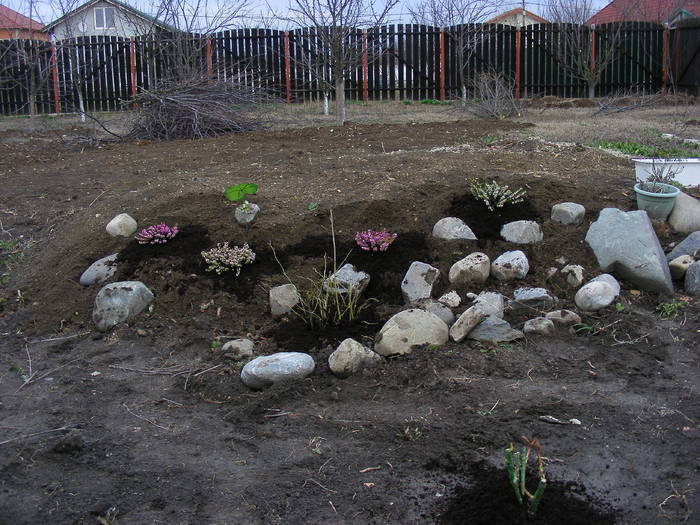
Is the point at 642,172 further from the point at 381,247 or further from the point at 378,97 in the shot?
the point at 378,97

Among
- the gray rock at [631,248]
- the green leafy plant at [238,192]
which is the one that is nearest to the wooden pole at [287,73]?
the green leafy plant at [238,192]

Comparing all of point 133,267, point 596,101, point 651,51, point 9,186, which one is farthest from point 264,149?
point 651,51

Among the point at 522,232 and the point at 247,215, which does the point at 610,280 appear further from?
the point at 247,215

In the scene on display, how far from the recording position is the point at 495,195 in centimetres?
546

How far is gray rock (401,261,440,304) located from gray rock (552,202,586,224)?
1.21 meters

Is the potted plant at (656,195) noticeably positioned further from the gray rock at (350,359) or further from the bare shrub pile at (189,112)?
the bare shrub pile at (189,112)

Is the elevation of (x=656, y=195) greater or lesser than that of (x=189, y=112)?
lesser

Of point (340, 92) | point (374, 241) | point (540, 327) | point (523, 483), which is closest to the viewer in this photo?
point (523, 483)

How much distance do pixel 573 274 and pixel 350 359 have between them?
Result: 1.80 meters

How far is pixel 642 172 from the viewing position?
586 cm

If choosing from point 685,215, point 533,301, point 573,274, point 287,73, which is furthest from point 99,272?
point 287,73

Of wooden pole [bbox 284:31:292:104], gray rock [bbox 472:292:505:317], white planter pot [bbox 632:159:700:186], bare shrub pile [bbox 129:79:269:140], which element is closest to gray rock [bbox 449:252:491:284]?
gray rock [bbox 472:292:505:317]

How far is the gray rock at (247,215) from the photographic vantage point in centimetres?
533

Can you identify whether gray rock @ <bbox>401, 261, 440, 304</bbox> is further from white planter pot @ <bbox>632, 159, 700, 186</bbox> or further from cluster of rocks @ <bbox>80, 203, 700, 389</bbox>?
white planter pot @ <bbox>632, 159, 700, 186</bbox>
